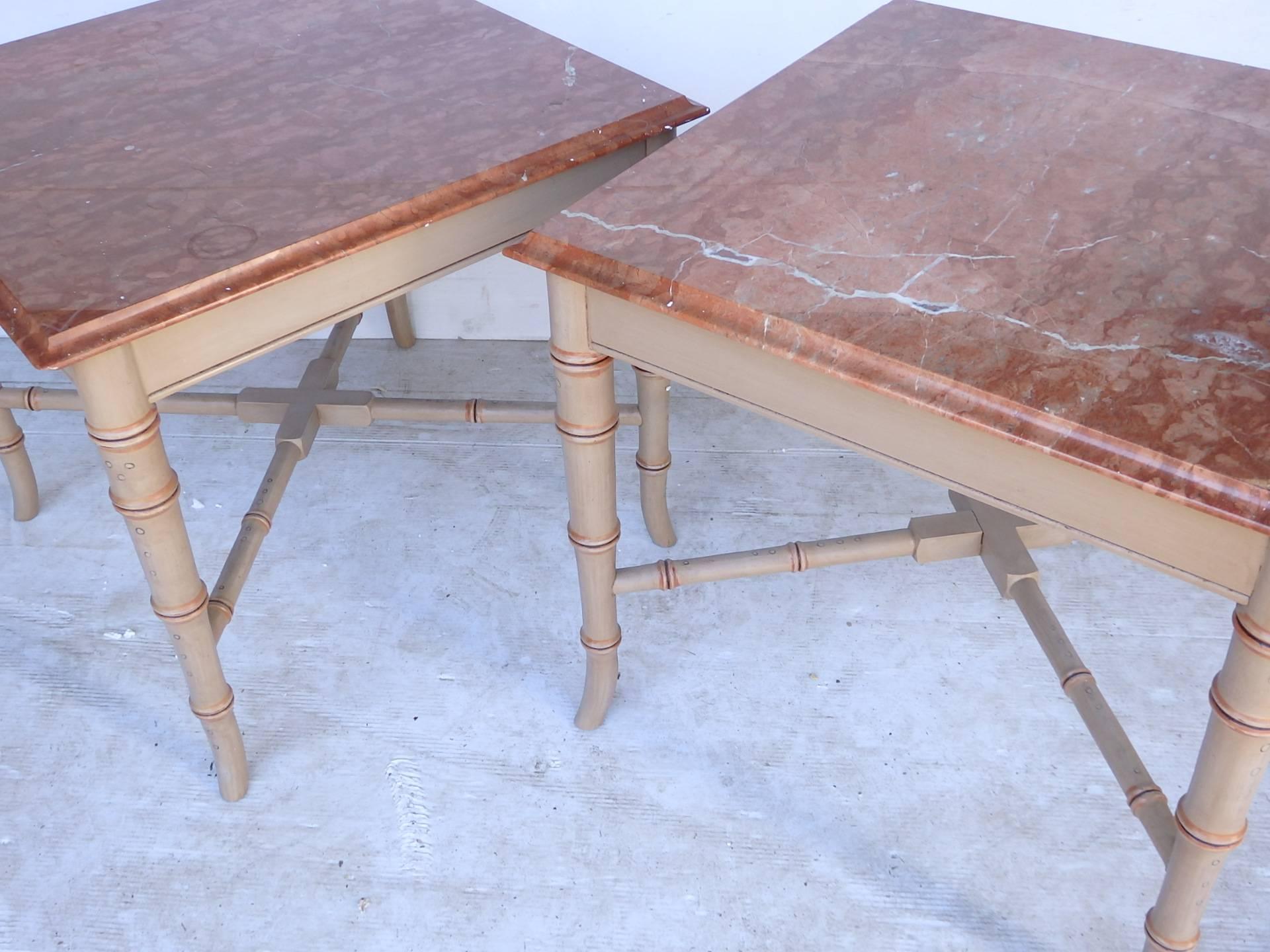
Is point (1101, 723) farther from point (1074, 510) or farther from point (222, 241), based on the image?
point (222, 241)

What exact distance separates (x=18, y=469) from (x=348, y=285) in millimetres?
937

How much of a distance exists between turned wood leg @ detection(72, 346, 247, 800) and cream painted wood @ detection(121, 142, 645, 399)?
3cm

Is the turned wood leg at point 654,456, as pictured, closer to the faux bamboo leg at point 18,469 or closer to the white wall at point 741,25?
the white wall at point 741,25

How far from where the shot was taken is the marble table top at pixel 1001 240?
0.87 m

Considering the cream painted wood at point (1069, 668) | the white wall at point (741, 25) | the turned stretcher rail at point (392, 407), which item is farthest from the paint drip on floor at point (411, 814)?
the white wall at point (741, 25)

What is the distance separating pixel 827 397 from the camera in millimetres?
1006

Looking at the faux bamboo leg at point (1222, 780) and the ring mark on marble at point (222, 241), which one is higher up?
the ring mark on marble at point (222, 241)

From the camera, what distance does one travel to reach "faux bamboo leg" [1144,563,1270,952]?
0.89 m

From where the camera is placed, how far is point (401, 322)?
2.21 metres

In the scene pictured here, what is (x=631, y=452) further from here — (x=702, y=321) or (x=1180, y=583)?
(x=702, y=321)

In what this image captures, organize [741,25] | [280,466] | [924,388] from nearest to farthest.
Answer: [924,388]
[280,466]
[741,25]

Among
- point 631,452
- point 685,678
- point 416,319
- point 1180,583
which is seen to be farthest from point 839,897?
point 416,319

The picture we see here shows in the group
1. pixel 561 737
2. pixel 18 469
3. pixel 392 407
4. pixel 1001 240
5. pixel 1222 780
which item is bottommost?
pixel 561 737

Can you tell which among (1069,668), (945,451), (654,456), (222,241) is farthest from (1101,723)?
(222,241)
